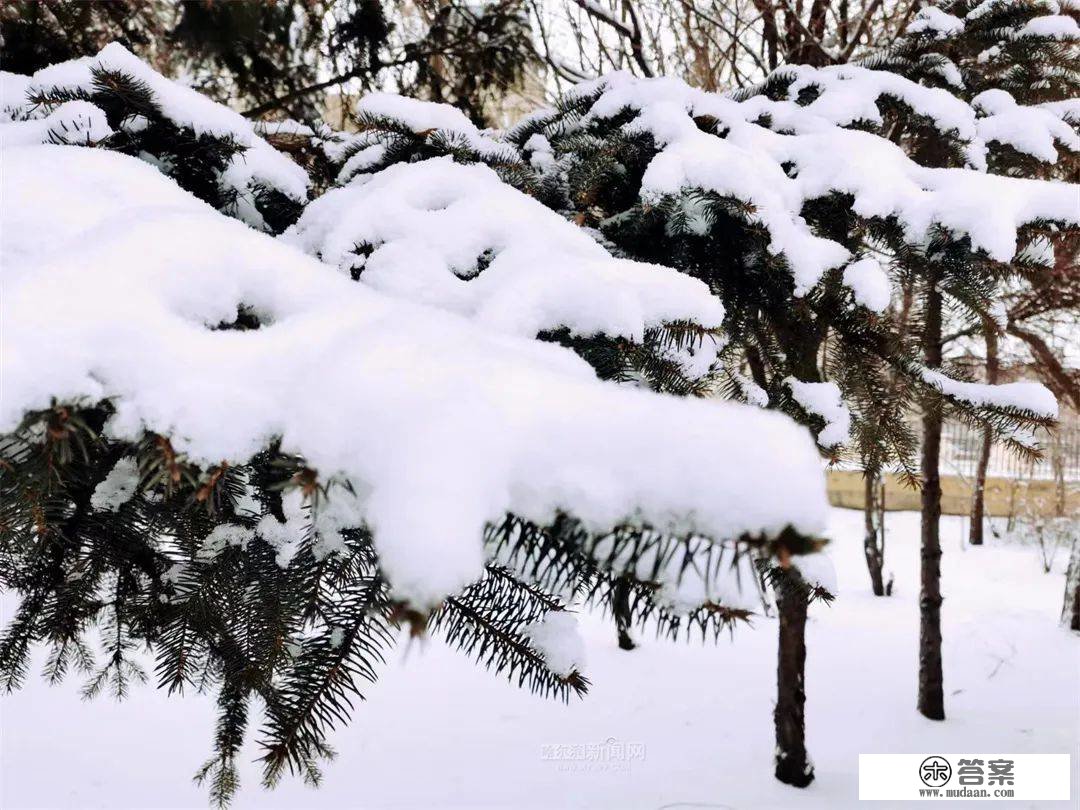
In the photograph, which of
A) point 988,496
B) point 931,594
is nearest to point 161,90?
point 931,594

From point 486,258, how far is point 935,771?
3.74 meters

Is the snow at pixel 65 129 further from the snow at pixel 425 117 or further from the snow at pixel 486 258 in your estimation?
the snow at pixel 425 117

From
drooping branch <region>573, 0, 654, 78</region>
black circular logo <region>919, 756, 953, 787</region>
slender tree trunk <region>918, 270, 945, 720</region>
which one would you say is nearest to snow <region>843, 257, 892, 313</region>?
drooping branch <region>573, 0, 654, 78</region>

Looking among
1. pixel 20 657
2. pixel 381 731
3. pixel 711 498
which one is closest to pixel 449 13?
pixel 20 657

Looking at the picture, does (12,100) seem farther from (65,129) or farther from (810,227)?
(810,227)

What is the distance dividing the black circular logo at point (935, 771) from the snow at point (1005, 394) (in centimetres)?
299

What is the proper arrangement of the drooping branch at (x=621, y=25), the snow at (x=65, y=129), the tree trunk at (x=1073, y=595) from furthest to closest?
the tree trunk at (x=1073, y=595)
the drooping branch at (x=621, y=25)
the snow at (x=65, y=129)

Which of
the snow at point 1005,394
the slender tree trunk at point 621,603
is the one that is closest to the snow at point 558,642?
the slender tree trunk at point 621,603

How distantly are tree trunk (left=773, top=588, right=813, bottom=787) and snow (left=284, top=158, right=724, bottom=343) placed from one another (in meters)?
2.74

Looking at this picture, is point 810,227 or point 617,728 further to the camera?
point 617,728

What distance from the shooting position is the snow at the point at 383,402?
1.31ft

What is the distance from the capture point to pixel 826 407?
1.24 m

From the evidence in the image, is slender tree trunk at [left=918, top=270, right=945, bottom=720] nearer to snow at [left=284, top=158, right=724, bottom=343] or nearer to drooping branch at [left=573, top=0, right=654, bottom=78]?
drooping branch at [left=573, top=0, right=654, bottom=78]

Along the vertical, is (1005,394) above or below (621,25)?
below
